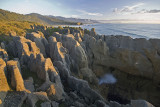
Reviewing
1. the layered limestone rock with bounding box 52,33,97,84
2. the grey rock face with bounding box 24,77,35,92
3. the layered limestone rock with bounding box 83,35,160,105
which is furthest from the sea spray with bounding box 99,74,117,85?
the grey rock face with bounding box 24,77,35,92

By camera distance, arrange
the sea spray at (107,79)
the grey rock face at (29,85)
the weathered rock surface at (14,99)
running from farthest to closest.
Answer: the sea spray at (107,79)
the grey rock face at (29,85)
the weathered rock surface at (14,99)

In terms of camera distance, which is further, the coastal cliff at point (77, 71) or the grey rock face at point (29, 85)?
the grey rock face at point (29, 85)

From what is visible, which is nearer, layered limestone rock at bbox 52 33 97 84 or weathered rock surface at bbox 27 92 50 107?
weathered rock surface at bbox 27 92 50 107

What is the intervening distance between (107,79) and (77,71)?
1054 centimetres

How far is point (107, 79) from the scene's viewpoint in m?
28.0

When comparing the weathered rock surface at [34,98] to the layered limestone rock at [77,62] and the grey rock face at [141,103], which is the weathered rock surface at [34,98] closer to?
the grey rock face at [141,103]

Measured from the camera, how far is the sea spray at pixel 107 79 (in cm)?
2764

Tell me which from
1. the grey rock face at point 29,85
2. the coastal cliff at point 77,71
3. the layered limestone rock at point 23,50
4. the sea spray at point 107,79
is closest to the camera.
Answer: the coastal cliff at point 77,71

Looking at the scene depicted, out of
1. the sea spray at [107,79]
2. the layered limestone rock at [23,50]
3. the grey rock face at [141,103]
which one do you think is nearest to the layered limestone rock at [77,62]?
the layered limestone rock at [23,50]

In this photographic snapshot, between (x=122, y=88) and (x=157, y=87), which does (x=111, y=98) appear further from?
(x=157, y=87)

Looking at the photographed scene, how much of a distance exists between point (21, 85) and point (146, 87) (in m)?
28.0

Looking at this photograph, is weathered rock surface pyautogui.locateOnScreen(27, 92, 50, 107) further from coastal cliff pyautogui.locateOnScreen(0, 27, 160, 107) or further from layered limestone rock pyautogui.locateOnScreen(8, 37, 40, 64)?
layered limestone rock pyautogui.locateOnScreen(8, 37, 40, 64)

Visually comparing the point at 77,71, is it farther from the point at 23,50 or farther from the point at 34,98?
the point at 34,98

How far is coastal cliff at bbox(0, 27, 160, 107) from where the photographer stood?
12.0 m
